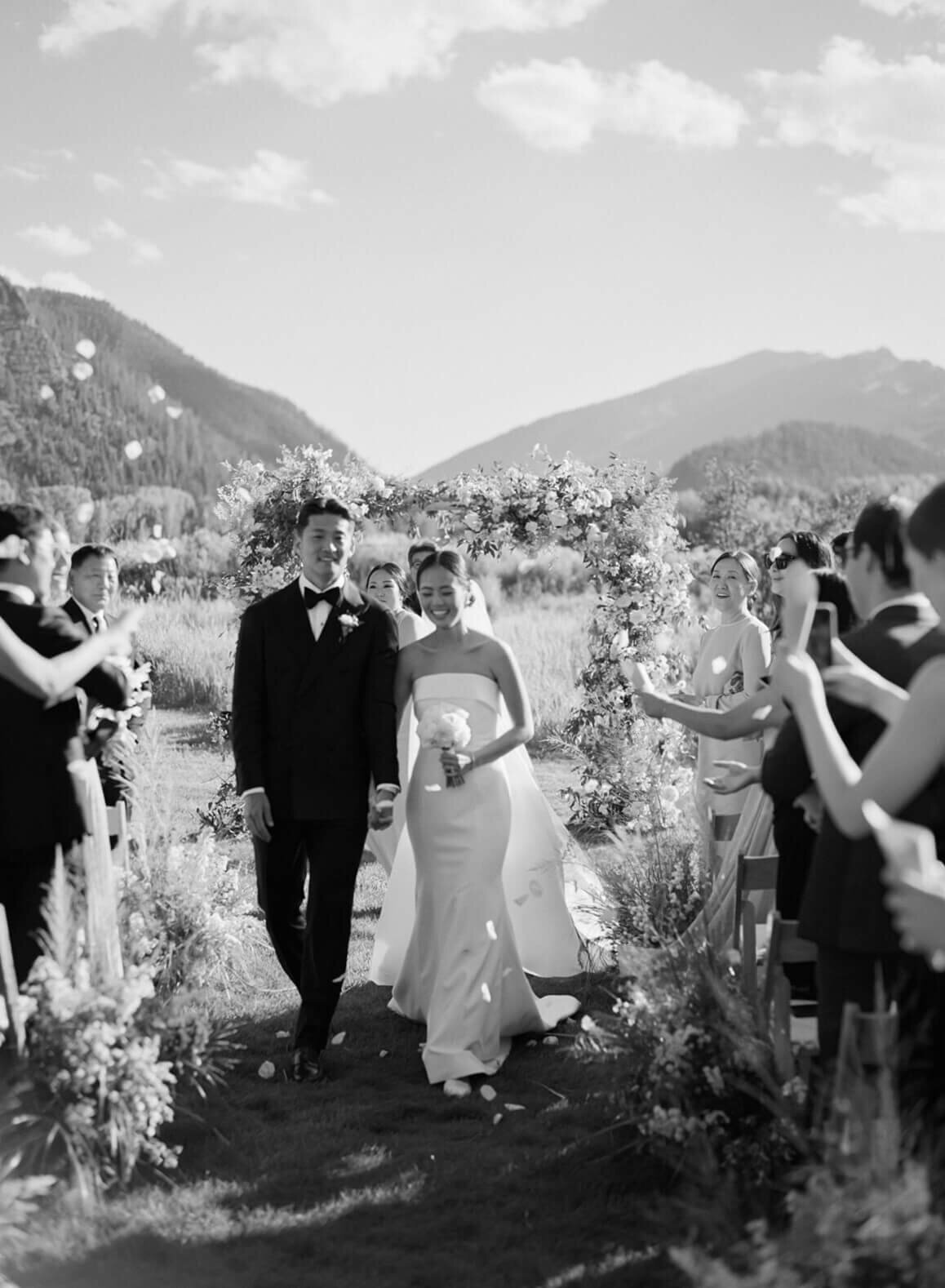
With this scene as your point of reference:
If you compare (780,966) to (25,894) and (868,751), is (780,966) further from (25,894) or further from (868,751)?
(25,894)

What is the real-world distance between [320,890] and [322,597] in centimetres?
131

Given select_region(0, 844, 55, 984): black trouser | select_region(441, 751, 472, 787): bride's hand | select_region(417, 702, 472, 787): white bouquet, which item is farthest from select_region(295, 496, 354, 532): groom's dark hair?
select_region(0, 844, 55, 984): black trouser

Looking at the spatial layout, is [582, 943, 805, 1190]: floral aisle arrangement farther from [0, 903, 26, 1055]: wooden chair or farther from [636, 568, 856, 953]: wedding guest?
[0, 903, 26, 1055]: wooden chair

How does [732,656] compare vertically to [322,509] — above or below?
below

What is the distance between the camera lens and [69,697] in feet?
13.8

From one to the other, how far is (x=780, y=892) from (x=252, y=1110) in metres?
2.35

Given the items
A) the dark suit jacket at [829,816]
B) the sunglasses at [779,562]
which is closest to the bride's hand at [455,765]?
the sunglasses at [779,562]

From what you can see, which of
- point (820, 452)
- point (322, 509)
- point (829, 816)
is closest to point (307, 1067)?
point (322, 509)

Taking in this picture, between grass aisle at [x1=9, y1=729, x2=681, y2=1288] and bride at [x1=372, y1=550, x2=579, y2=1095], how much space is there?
23 centimetres

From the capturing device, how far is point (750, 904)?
172 inches

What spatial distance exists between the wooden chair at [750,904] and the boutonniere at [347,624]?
6.93ft

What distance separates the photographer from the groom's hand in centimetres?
549

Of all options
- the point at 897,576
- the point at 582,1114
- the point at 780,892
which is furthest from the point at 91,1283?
the point at 897,576

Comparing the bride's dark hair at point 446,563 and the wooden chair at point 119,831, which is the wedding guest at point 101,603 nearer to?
the wooden chair at point 119,831
